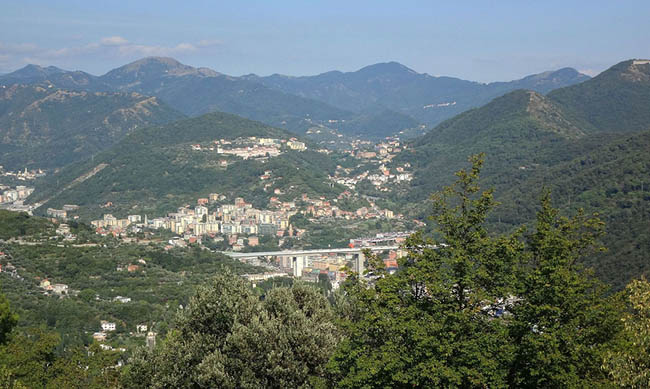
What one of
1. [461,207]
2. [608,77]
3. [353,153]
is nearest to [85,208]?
[353,153]

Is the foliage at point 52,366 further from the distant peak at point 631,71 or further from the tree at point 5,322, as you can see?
the distant peak at point 631,71

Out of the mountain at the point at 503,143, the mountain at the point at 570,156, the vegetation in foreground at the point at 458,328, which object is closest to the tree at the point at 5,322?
the vegetation in foreground at the point at 458,328

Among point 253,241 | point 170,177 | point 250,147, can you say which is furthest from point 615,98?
point 253,241

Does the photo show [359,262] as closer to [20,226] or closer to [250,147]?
[20,226]

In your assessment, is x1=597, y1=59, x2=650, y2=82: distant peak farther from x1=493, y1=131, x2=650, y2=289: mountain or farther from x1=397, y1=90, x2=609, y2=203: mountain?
x1=493, y1=131, x2=650, y2=289: mountain

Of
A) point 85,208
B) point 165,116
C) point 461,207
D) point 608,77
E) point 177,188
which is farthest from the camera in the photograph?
point 165,116

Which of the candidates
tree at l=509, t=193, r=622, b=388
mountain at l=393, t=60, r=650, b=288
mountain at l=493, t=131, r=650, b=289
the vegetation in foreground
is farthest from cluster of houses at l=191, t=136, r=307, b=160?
tree at l=509, t=193, r=622, b=388

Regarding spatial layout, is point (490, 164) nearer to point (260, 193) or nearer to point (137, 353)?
point (260, 193)
